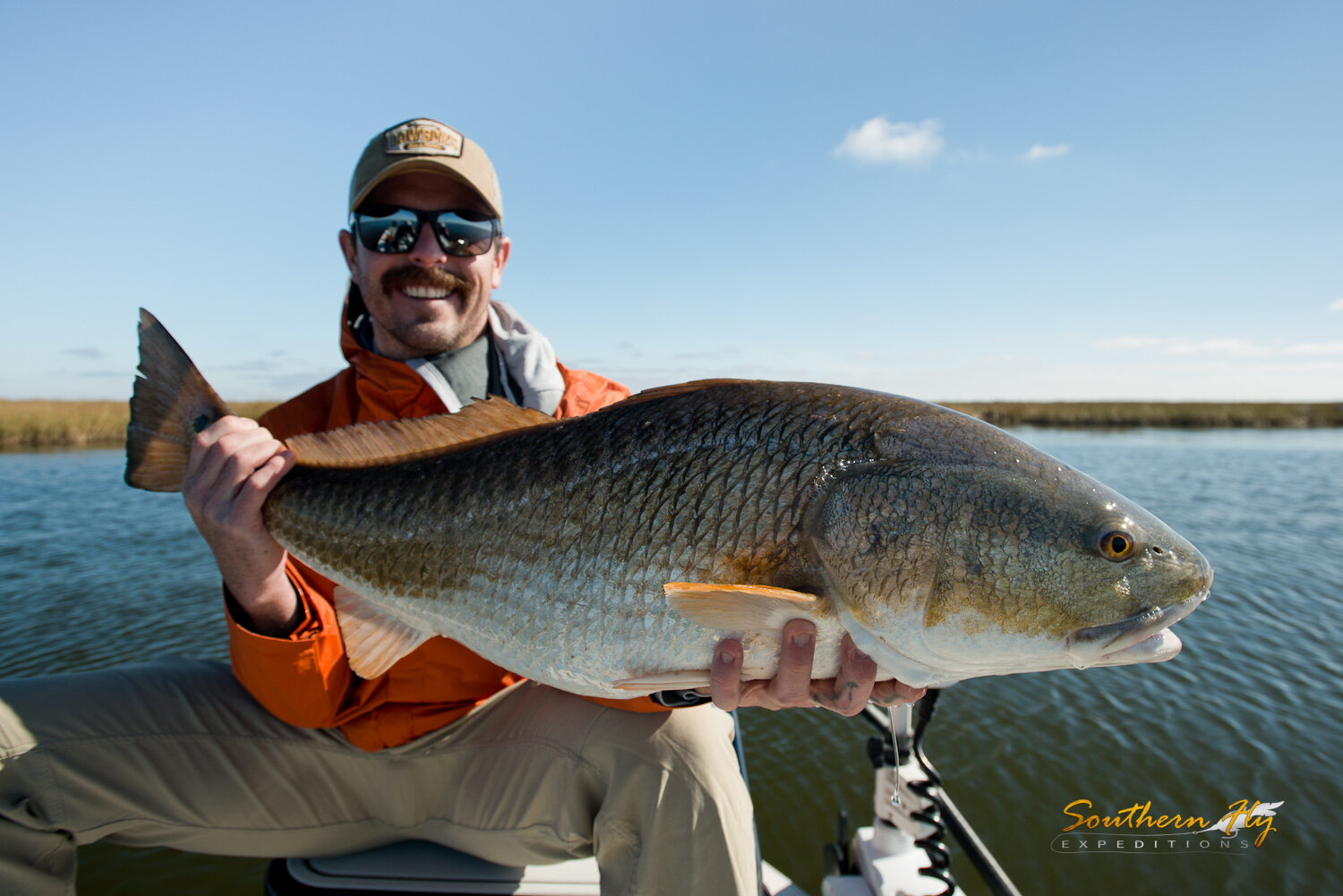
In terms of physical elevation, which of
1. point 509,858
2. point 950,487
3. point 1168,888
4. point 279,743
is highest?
point 950,487

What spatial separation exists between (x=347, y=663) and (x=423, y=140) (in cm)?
244

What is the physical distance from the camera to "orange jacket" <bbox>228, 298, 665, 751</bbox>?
2412 mm

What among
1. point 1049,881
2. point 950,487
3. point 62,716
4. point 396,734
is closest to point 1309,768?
point 1049,881

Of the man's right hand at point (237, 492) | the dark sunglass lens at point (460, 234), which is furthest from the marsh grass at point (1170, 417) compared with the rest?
the man's right hand at point (237, 492)

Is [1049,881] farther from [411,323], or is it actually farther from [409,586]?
[411,323]

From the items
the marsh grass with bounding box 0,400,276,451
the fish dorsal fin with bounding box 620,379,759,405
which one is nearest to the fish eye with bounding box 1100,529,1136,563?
the fish dorsal fin with bounding box 620,379,759,405

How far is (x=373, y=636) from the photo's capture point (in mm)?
2252

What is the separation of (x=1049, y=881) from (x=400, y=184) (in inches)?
228

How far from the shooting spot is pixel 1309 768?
18.0ft

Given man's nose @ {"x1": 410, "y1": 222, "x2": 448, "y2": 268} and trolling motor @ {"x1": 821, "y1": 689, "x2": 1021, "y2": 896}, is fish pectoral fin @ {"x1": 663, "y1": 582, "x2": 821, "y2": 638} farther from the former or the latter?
man's nose @ {"x1": 410, "y1": 222, "x2": 448, "y2": 268}

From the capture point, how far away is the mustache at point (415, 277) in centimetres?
315

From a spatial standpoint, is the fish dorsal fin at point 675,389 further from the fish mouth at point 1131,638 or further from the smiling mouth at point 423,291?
the smiling mouth at point 423,291

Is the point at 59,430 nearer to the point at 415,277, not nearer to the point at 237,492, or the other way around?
the point at 415,277

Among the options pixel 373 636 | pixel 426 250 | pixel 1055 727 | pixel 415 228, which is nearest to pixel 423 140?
pixel 415 228
